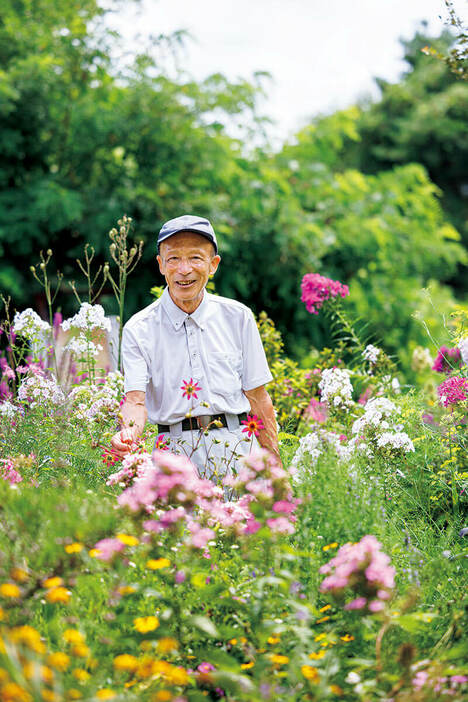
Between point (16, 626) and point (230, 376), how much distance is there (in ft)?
4.90

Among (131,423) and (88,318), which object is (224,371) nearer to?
(131,423)

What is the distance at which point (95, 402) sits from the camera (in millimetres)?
3590

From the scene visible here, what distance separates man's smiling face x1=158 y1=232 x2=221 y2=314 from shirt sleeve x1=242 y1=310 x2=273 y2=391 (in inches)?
11.8

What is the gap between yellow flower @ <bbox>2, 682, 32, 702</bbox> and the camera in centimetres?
139

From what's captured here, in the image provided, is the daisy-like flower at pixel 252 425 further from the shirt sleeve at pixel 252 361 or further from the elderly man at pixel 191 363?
the shirt sleeve at pixel 252 361

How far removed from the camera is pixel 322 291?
4703 mm

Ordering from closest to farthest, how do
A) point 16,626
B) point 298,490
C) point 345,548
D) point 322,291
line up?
point 16,626
point 345,548
point 298,490
point 322,291

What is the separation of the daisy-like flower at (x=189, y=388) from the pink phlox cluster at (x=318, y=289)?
1.81 meters

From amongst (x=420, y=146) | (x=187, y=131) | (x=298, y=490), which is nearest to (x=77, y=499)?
(x=298, y=490)

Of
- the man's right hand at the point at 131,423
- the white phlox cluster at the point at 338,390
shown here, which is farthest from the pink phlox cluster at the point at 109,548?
the white phlox cluster at the point at 338,390

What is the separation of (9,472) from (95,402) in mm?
720

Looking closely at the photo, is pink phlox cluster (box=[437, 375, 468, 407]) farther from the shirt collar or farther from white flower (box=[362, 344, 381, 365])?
the shirt collar

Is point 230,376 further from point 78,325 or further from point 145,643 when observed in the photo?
point 145,643

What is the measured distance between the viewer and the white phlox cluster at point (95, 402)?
11.5 ft
